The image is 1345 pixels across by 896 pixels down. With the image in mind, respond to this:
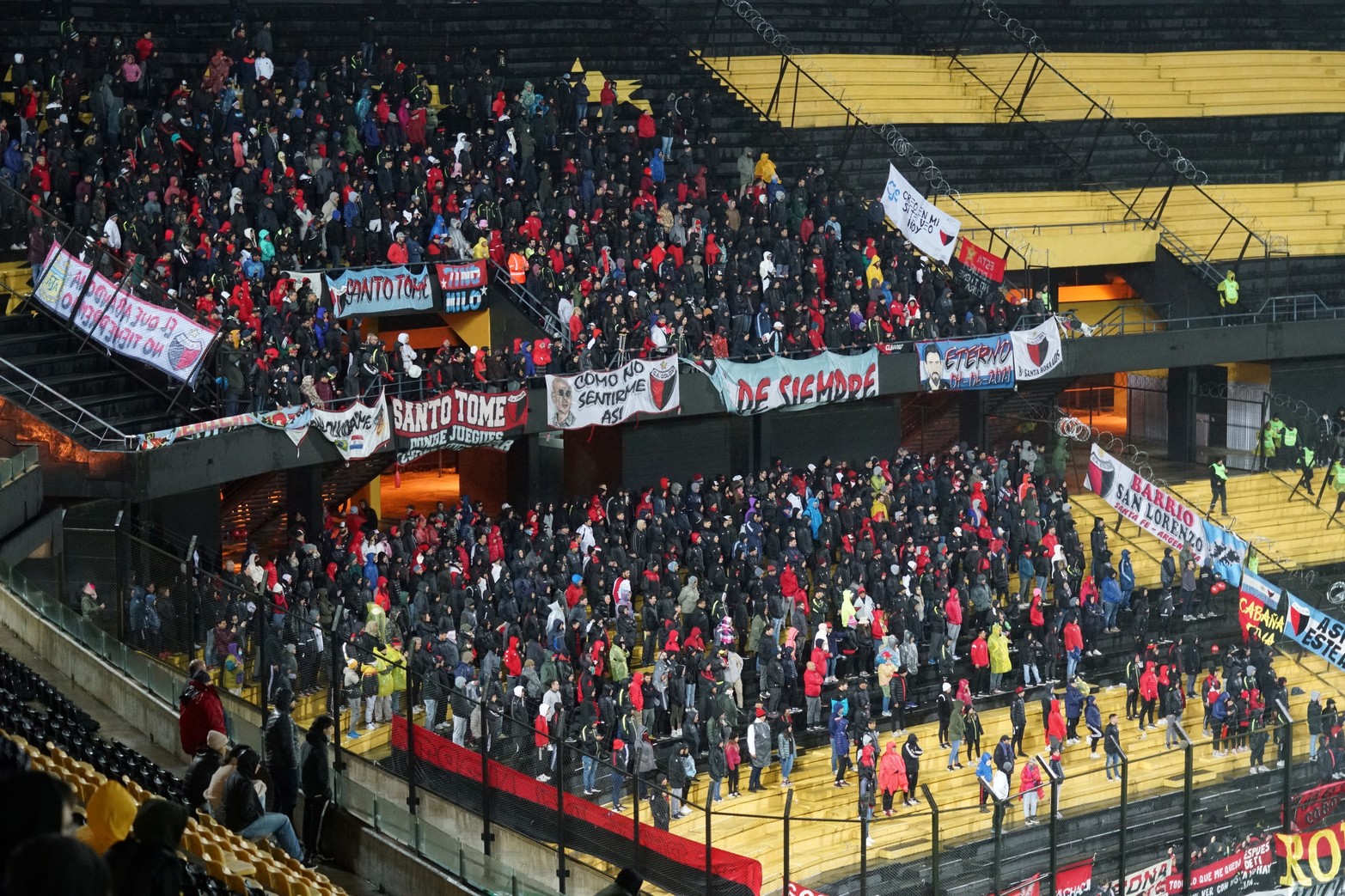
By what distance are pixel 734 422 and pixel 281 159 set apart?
8.87 meters

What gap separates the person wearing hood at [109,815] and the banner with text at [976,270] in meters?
23.3

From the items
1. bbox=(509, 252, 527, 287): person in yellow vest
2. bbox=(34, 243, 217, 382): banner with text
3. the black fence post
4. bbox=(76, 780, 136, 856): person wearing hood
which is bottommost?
the black fence post

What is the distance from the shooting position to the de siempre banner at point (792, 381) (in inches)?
1019

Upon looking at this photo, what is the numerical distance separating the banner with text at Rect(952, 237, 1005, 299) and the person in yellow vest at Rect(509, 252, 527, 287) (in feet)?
26.7

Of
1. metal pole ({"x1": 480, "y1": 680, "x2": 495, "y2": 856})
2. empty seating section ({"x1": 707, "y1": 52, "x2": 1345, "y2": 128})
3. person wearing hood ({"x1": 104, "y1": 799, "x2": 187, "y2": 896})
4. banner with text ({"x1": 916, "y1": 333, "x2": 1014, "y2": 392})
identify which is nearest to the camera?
person wearing hood ({"x1": 104, "y1": 799, "x2": 187, "y2": 896})

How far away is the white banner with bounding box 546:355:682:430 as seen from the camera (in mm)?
24000

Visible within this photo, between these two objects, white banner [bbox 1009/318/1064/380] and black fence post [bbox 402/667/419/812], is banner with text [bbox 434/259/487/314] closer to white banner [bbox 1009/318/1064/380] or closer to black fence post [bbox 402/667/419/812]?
white banner [bbox 1009/318/1064/380]

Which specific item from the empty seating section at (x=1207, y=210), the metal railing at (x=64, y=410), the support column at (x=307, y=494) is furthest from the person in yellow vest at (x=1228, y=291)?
the metal railing at (x=64, y=410)

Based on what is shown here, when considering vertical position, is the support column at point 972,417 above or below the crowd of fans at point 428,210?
below

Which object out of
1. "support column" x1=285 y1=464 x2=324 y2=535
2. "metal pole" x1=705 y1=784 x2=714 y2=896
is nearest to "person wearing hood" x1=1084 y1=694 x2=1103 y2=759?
"metal pole" x1=705 y1=784 x2=714 y2=896

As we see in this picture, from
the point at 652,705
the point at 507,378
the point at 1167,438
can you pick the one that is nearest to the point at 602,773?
the point at 652,705

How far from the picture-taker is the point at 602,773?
57.1 feet

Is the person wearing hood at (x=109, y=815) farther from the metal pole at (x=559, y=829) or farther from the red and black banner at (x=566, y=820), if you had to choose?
the metal pole at (x=559, y=829)

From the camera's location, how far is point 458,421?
2303cm
